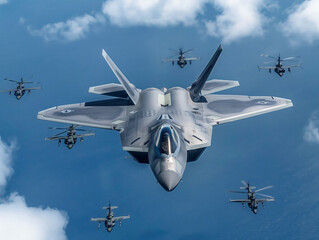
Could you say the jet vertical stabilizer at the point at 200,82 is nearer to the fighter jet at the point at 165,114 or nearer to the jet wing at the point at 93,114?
the fighter jet at the point at 165,114

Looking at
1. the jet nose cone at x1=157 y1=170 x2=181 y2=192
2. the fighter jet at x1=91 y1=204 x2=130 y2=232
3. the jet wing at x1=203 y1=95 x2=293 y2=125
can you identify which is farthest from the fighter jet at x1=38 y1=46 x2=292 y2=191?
the fighter jet at x1=91 y1=204 x2=130 y2=232

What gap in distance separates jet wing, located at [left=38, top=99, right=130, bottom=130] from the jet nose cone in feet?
39.3

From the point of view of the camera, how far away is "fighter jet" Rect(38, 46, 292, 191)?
26.5 m

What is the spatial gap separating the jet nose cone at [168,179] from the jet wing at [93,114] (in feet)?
39.3

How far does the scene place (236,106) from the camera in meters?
37.5

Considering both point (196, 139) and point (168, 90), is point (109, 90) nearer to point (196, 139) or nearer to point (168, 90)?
point (168, 90)

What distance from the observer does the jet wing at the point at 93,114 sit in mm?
34719

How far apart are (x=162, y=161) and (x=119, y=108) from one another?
622 inches

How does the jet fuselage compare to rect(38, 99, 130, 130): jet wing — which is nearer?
the jet fuselage

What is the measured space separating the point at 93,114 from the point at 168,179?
697 inches

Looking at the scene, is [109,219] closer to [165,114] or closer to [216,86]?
[165,114]

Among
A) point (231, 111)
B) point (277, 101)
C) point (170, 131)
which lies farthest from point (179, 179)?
point (277, 101)

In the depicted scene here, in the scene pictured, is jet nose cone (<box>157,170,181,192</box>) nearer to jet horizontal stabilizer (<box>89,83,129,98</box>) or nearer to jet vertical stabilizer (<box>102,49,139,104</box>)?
jet vertical stabilizer (<box>102,49,139,104</box>)

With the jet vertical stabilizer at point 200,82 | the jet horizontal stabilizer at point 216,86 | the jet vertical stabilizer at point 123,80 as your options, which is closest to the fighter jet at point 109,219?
the jet vertical stabilizer at point 123,80
